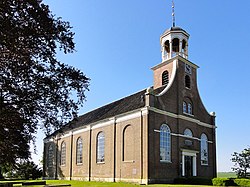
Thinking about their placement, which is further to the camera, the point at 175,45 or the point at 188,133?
the point at 175,45

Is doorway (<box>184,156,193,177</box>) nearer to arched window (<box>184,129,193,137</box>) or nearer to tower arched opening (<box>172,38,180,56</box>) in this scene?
arched window (<box>184,129,193,137</box>)

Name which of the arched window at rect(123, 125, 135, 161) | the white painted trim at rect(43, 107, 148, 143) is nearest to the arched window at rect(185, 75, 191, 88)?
the white painted trim at rect(43, 107, 148, 143)

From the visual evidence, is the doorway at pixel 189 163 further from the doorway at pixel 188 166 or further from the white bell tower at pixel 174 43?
the white bell tower at pixel 174 43

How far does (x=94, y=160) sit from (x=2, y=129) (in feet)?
82.1

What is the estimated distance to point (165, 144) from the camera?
30.0 metres

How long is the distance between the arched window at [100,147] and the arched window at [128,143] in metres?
4.74

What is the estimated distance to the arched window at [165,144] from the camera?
1163 inches

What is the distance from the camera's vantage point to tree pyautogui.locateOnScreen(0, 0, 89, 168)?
1071 cm

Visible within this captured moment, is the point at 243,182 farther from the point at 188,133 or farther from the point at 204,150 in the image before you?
the point at 204,150

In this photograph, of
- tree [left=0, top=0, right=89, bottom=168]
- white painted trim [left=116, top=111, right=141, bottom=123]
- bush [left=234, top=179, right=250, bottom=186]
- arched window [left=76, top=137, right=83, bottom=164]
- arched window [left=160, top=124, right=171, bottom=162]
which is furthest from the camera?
arched window [left=76, top=137, right=83, bottom=164]

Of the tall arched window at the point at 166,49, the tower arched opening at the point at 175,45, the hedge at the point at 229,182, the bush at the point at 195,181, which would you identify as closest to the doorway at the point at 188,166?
the bush at the point at 195,181

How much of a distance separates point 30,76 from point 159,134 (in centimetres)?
1979

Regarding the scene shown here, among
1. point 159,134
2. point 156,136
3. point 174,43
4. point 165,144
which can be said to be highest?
point 174,43

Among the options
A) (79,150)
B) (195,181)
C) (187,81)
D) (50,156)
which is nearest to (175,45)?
(187,81)
